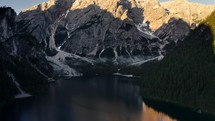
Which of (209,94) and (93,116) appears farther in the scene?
(209,94)

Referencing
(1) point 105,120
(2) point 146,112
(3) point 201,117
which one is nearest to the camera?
(1) point 105,120

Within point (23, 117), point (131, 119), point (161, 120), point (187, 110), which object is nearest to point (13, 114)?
point (23, 117)

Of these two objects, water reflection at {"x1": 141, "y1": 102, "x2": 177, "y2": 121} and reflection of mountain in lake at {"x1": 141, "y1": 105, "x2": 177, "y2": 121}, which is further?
reflection of mountain in lake at {"x1": 141, "y1": 105, "x2": 177, "y2": 121}

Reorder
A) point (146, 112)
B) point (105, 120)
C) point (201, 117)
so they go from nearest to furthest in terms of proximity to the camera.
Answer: point (105, 120) < point (201, 117) < point (146, 112)

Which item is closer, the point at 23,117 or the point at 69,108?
the point at 23,117

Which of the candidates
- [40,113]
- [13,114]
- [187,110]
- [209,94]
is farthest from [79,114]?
[209,94]

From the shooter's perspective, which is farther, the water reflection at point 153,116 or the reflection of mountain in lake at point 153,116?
the reflection of mountain in lake at point 153,116

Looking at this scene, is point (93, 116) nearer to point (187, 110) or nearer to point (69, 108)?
point (69, 108)

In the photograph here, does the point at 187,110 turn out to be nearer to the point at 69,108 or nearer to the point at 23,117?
the point at 69,108

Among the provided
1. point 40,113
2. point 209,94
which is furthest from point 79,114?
point 209,94
